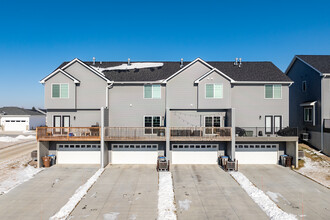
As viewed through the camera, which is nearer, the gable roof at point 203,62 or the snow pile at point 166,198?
the snow pile at point 166,198

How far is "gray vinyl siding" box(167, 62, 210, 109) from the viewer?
19672mm

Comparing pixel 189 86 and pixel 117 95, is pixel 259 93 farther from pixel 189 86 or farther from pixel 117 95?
pixel 117 95

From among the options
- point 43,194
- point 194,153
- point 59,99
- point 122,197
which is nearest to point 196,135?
point 194,153

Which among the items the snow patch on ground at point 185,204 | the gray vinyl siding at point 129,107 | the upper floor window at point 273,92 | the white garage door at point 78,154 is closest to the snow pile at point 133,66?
the gray vinyl siding at point 129,107

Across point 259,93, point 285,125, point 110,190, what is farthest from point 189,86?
point 110,190

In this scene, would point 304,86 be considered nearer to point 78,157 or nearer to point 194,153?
point 194,153

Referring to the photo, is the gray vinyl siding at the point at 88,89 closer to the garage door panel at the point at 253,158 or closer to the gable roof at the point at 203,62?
the gable roof at the point at 203,62

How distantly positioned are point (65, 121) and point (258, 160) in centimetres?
1745

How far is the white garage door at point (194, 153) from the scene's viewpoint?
19.2m

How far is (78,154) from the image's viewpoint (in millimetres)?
19250

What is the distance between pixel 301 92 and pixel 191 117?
13.8m

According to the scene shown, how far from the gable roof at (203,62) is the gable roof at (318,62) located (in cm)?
357

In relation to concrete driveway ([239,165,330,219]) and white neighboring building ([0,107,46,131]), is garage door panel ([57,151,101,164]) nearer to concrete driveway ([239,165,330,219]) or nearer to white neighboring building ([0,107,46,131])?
concrete driveway ([239,165,330,219])

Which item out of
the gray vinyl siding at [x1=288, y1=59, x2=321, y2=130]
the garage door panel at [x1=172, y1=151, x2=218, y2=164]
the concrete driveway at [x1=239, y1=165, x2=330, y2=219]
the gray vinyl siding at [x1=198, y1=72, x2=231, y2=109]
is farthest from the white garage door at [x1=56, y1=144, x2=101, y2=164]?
the gray vinyl siding at [x1=288, y1=59, x2=321, y2=130]
